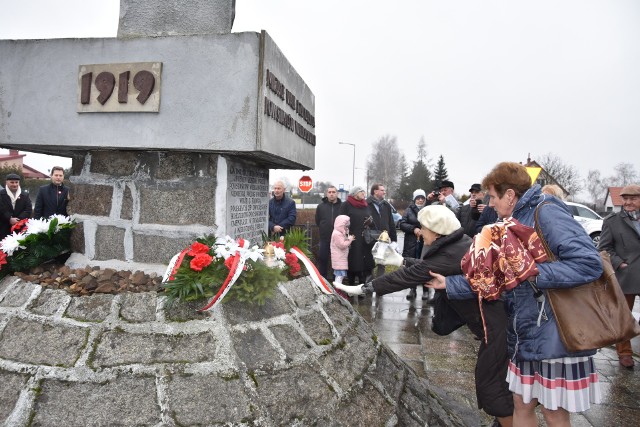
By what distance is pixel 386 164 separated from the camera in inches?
2724

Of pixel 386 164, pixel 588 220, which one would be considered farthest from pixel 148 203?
pixel 386 164

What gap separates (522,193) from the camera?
269 centimetres

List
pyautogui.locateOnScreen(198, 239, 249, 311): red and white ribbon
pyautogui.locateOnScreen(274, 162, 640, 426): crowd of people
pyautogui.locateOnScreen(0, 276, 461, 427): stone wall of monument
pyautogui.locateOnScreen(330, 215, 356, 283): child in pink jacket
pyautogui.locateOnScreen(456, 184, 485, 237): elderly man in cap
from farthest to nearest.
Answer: pyautogui.locateOnScreen(330, 215, 356, 283): child in pink jacket
pyautogui.locateOnScreen(456, 184, 485, 237): elderly man in cap
pyautogui.locateOnScreen(274, 162, 640, 426): crowd of people
pyautogui.locateOnScreen(198, 239, 249, 311): red and white ribbon
pyautogui.locateOnScreen(0, 276, 461, 427): stone wall of monument

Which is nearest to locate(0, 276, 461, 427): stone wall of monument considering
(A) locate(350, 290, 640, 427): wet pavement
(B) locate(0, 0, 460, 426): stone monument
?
(B) locate(0, 0, 460, 426): stone monument

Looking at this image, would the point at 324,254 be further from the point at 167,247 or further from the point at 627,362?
the point at 167,247

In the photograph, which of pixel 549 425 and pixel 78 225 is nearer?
pixel 549 425

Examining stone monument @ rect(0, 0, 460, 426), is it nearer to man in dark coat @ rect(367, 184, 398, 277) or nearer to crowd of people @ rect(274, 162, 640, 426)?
crowd of people @ rect(274, 162, 640, 426)

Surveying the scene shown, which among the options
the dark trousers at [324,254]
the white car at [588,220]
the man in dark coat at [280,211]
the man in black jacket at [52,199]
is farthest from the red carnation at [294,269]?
→ the white car at [588,220]

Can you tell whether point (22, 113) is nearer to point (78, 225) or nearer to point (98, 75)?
point (98, 75)

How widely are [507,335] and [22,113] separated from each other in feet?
9.78

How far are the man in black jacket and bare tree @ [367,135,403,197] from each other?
2411 inches

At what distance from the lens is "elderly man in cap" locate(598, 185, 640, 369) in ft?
15.8

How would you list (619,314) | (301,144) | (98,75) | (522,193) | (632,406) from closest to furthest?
(619,314)
(98,75)
(522,193)
(301,144)
(632,406)

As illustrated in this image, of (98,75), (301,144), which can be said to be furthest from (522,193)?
(98,75)
